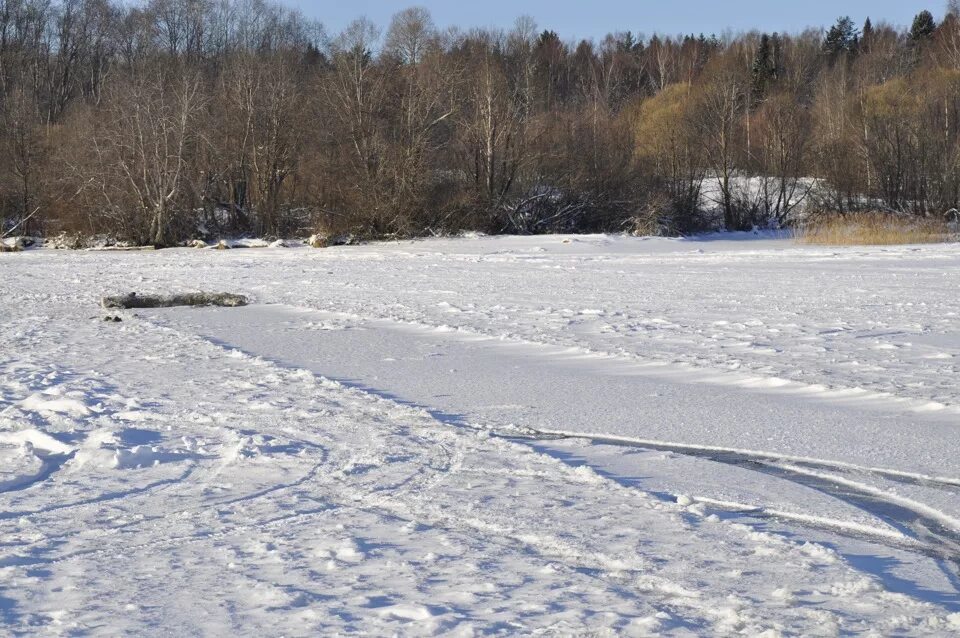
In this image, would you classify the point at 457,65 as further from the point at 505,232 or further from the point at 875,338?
the point at 875,338

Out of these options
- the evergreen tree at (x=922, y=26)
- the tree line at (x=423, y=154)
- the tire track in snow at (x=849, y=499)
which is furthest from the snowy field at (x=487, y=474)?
the evergreen tree at (x=922, y=26)

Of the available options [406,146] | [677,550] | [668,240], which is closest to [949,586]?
[677,550]

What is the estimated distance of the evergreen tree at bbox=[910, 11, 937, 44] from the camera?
79.4 meters

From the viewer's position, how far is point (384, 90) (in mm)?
37781

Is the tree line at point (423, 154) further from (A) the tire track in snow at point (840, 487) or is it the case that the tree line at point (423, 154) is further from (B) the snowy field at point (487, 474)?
(A) the tire track in snow at point (840, 487)

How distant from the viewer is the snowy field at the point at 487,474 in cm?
407

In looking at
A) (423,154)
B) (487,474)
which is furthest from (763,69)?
(487,474)

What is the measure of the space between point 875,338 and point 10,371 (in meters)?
8.76

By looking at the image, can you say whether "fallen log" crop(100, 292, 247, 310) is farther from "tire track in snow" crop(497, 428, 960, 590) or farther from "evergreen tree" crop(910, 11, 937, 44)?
"evergreen tree" crop(910, 11, 937, 44)

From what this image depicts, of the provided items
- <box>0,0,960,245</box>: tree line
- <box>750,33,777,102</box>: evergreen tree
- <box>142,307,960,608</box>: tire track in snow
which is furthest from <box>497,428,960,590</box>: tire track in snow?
<box>750,33,777,102</box>: evergreen tree

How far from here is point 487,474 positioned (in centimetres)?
606

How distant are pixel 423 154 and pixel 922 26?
190 feet

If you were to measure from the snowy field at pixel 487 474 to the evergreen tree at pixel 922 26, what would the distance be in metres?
74.9

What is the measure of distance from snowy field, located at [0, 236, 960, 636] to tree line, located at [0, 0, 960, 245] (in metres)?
24.4
